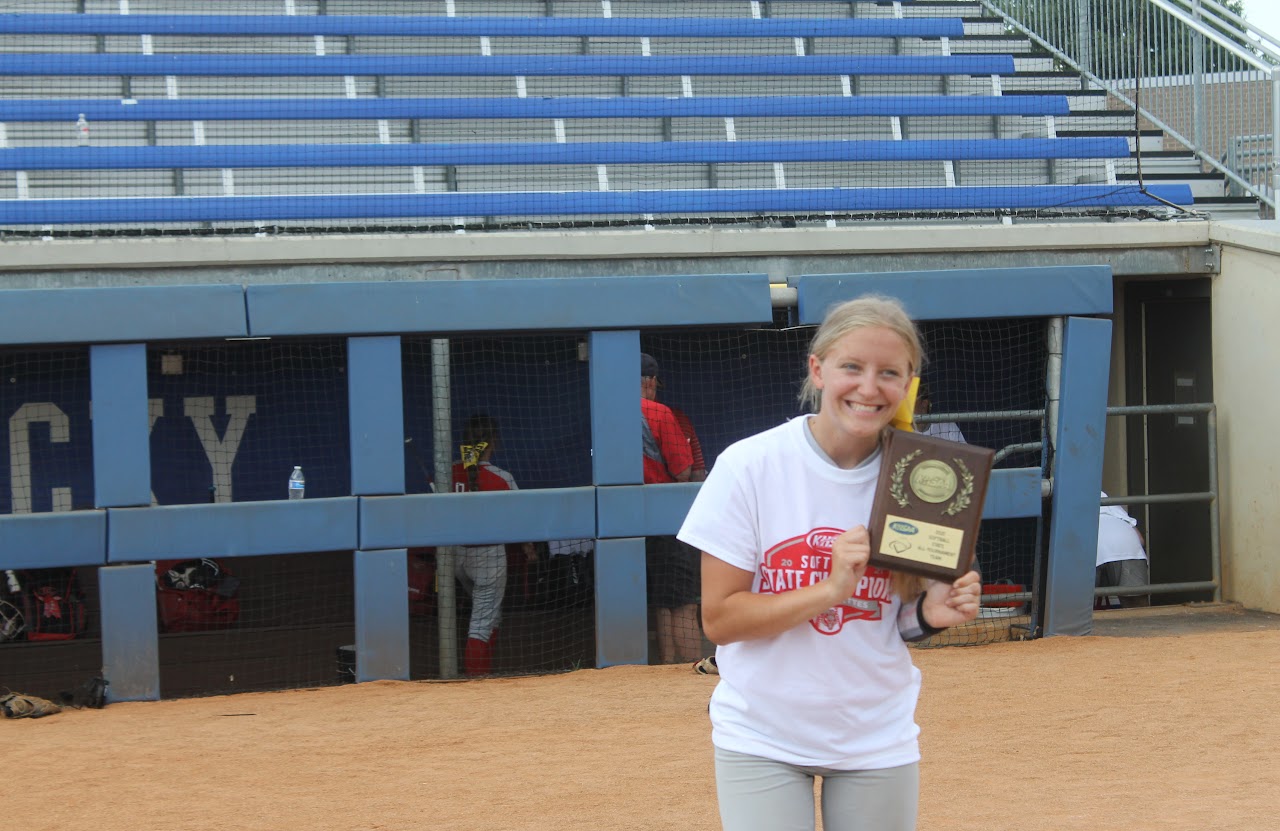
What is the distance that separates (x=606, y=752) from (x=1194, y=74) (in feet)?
28.5

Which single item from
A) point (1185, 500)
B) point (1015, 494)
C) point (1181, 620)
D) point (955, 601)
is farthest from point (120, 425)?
point (1185, 500)

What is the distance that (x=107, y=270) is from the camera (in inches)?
310

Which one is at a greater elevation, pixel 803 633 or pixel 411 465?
pixel 803 633

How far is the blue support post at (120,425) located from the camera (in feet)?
24.2


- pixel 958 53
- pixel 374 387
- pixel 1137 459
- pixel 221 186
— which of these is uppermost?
pixel 958 53

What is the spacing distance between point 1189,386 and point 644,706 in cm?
567

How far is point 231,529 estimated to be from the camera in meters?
7.51

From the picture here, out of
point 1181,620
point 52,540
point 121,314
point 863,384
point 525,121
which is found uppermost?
point 525,121

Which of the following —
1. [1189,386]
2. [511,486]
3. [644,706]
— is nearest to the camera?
[644,706]

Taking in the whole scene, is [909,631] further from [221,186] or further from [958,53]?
[958,53]

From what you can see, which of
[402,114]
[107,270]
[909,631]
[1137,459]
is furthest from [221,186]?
[909,631]

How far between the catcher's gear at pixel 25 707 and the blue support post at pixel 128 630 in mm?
341

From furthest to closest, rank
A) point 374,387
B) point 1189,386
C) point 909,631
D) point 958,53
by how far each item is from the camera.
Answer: point 958,53
point 1189,386
point 374,387
point 909,631

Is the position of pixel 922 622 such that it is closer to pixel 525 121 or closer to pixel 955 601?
pixel 955 601
